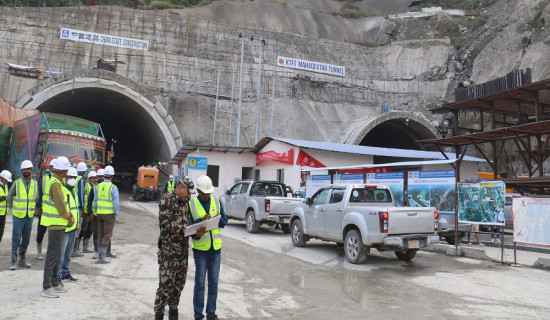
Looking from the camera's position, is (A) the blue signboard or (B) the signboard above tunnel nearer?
(A) the blue signboard

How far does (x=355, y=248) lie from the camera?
9969mm

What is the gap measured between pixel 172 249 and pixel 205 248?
1.42 feet

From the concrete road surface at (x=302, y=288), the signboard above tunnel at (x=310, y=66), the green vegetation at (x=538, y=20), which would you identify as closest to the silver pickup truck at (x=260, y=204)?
the concrete road surface at (x=302, y=288)

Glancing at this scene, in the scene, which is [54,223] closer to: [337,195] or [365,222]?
[365,222]

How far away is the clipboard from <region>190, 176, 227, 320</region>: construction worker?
0.46 feet

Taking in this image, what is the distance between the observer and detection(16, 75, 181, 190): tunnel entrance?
28.1 meters

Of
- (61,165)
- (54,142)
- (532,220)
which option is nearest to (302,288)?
(61,165)

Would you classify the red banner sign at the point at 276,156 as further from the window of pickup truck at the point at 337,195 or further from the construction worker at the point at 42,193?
the construction worker at the point at 42,193

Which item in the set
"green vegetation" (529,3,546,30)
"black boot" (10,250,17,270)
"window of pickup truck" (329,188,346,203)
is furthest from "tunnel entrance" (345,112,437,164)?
"black boot" (10,250,17,270)

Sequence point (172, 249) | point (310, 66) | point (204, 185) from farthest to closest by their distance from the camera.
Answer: point (310, 66)
point (204, 185)
point (172, 249)

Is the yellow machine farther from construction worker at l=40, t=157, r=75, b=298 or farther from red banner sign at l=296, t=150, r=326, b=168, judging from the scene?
construction worker at l=40, t=157, r=75, b=298

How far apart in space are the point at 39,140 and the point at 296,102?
29.0 metres

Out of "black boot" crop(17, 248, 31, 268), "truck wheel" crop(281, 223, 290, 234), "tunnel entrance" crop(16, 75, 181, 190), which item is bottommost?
"black boot" crop(17, 248, 31, 268)

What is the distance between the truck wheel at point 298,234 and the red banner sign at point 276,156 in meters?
11.7
